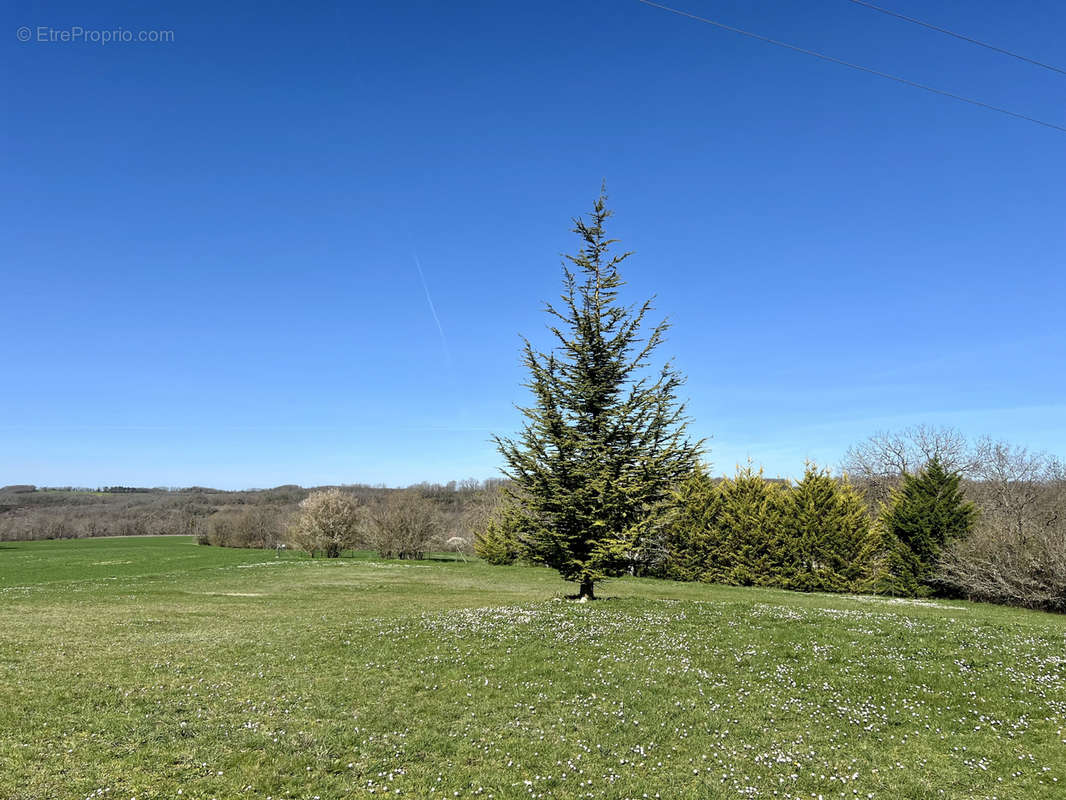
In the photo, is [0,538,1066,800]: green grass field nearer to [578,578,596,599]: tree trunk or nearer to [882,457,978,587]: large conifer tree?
[578,578,596,599]: tree trunk

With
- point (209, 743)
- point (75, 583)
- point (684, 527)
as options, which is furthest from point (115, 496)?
point (209, 743)

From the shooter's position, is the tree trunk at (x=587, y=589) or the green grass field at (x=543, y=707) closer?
the green grass field at (x=543, y=707)

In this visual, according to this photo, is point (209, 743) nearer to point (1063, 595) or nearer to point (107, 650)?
point (107, 650)

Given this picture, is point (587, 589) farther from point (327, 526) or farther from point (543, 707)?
point (327, 526)

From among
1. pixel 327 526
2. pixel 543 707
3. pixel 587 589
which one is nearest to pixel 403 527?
pixel 327 526

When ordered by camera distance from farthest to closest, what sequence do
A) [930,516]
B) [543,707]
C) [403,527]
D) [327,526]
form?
[327,526], [403,527], [930,516], [543,707]

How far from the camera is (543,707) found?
9.12 metres

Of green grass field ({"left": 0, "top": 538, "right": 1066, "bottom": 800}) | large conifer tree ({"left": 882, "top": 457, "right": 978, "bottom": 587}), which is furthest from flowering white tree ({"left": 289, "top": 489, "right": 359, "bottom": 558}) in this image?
large conifer tree ({"left": 882, "top": 457, "right": 978, "bottom": 587})

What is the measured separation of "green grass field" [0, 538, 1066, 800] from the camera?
22.6ft

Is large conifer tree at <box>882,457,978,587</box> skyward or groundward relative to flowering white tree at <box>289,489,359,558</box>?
skyward

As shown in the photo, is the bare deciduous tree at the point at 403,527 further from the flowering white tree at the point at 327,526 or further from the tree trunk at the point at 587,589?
the tree trunk at the point at 587,589

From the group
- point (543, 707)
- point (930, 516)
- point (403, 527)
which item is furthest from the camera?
point (403, 527)

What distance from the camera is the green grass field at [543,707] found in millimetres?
6891

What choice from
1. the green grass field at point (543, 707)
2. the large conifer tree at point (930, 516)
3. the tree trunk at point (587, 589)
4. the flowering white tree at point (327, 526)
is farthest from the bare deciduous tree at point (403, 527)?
the large conifer tree at point (930, 516)
